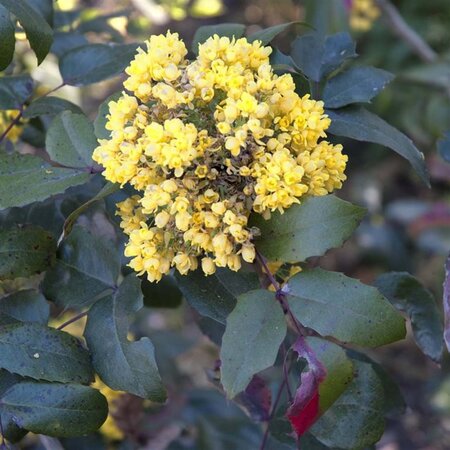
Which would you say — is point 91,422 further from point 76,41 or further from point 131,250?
point 76,41

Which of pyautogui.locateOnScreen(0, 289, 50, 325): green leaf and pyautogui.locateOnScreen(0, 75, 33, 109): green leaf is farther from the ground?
pyautogui.locateOnScreen(0, 75, 33, 109): green leaf

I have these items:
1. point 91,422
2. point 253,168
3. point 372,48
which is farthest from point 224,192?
point 372,48

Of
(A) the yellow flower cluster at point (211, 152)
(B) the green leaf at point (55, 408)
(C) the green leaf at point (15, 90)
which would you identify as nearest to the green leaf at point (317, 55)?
(A) the yellow flower cluster at point (211, 152)

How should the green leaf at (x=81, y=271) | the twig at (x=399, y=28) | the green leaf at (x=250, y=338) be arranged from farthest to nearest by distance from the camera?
1. the twig at (x=399, y=28)
2. the green leaf at (x=81, y=271)
3. the green leaf at (x=250, y=338)

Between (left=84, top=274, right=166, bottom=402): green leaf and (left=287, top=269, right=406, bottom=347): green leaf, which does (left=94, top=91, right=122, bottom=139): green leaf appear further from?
(left=287, top=269, right=406, bottom=347): green leaf

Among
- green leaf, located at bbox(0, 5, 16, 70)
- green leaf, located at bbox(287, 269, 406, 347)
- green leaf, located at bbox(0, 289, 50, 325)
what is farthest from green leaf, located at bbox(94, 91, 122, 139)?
green leaf, located at bbox(287, 269, 406, 347)

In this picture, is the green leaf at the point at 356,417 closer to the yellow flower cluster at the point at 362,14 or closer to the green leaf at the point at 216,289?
the green leaf at the point at 216,289

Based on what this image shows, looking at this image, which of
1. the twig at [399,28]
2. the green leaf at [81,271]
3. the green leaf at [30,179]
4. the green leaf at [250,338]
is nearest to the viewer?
the green leaf at [250,338]
